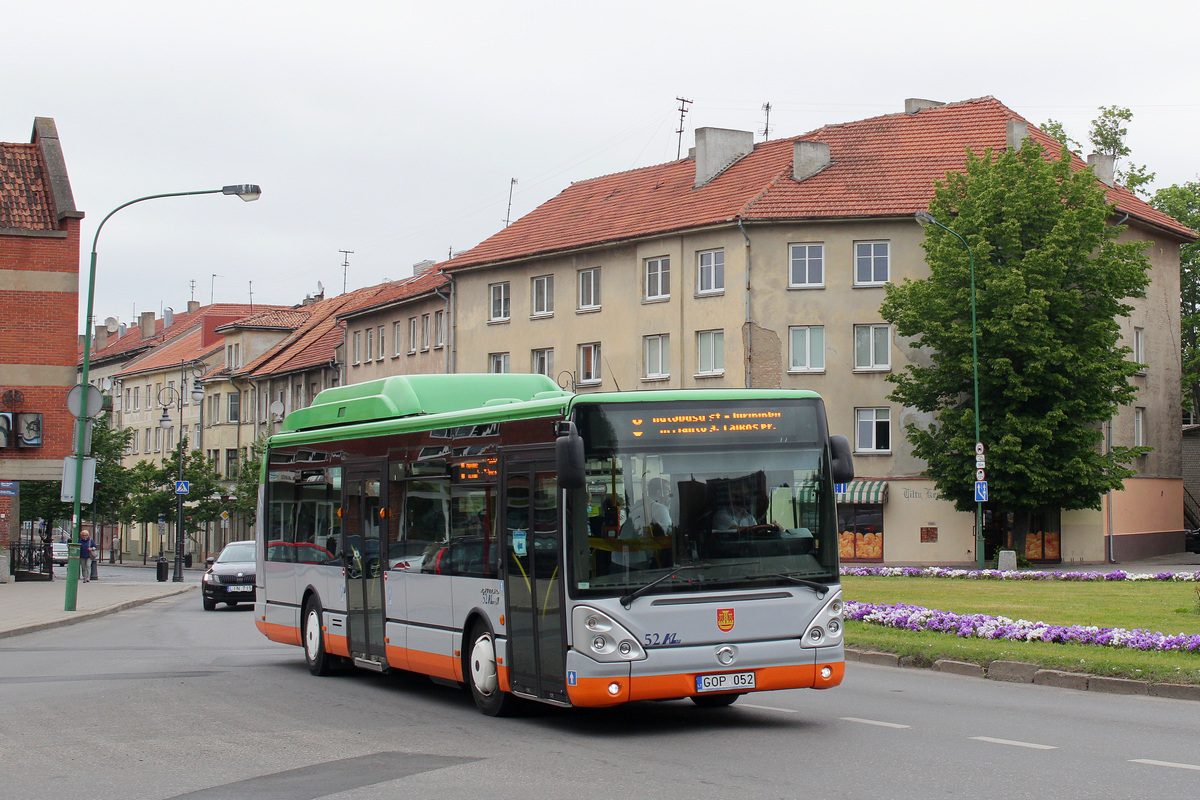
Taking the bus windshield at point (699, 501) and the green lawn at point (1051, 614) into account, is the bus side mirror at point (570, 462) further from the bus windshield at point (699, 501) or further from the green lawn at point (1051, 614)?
the green lawn at point (1051, 614)

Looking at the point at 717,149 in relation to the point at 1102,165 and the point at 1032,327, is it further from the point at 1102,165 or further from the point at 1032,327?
the point at 1032,327

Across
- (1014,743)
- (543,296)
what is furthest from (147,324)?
(1014,743)

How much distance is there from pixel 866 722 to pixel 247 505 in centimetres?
6449

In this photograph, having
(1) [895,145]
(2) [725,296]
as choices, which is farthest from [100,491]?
(1) [895,145]

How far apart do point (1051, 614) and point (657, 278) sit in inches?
1240

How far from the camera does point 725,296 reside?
4822 cm

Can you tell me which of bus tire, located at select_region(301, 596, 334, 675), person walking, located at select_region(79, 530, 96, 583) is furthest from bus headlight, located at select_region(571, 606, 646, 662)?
person walking, located at select_region(79, 530, 96, 583)

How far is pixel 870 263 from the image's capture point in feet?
155

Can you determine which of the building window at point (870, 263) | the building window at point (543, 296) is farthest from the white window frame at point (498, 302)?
the building window at point (870, 263)

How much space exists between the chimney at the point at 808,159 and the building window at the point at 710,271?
3936mm

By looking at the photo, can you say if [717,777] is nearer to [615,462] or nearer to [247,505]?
[615,462]

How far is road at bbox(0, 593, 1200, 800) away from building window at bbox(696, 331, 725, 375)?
32.8 m

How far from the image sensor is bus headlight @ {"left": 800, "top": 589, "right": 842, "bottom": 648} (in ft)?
35.8

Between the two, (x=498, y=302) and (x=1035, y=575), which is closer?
(x=1035, y=575)
